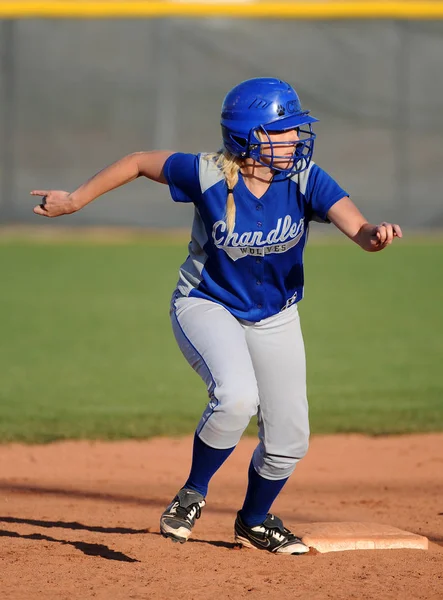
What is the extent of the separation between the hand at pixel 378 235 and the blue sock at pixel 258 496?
3.24ft

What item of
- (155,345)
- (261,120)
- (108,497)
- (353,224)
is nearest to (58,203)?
(261,120)

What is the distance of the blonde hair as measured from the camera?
3.46m

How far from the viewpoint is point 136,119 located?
1516 cm

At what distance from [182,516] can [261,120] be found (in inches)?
57.0

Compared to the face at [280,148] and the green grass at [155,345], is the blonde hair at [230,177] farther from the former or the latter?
the green grass at [155,345]

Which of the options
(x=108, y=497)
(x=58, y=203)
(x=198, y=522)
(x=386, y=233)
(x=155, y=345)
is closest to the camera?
(x=386, y=233)

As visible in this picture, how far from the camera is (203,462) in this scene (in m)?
3.52

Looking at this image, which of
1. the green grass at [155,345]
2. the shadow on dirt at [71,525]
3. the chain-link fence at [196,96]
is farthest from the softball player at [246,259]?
the chain-link fence at [196,96]

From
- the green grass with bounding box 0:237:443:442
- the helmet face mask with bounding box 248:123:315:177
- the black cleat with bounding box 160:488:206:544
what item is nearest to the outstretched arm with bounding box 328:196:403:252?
the helmet face mask with bounding box 248:123:315:177

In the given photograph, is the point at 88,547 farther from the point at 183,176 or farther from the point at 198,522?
the point at 183,176

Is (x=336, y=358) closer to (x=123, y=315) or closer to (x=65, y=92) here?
(x=123, y=315)

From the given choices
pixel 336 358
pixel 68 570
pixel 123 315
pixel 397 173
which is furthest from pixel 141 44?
pixel 68 570

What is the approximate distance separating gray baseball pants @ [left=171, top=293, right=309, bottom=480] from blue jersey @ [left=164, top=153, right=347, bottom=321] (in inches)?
3.0

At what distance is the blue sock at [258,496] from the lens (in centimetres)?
372
